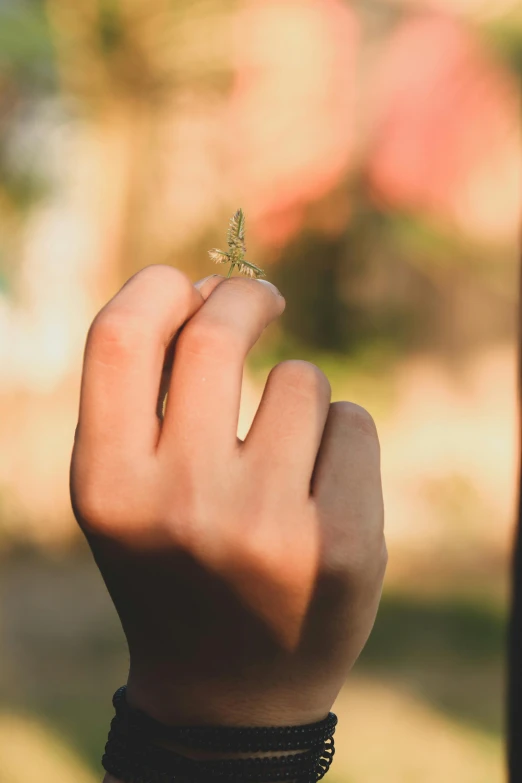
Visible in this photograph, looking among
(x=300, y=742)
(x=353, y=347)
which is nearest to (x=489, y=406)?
(x=353, y=347)

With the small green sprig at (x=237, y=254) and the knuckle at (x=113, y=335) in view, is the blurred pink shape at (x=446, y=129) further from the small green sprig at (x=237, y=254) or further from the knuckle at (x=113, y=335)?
the knuckle at (x=113, y=335)

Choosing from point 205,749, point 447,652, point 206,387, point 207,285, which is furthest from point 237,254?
point 447,652

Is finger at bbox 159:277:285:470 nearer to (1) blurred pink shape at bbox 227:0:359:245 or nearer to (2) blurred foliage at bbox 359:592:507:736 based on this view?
(2) blurred foliage at bbox 359:592:507:736

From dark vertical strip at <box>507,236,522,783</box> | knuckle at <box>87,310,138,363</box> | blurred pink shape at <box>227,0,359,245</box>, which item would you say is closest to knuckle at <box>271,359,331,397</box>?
knuckle at <box>87,310,138,363</box>

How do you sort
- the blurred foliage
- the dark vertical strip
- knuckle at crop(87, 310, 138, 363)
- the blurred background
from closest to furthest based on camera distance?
1. knuckle at crop(87, 310, 138, 363)
2. the dark vertical strip
3. the blurred foliage
4. the blurred background

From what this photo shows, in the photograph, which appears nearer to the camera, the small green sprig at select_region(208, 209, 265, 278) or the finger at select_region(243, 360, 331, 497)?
the finger at select_region(243, 360, 331, 497)

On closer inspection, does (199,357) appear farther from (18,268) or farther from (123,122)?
(123,122)
